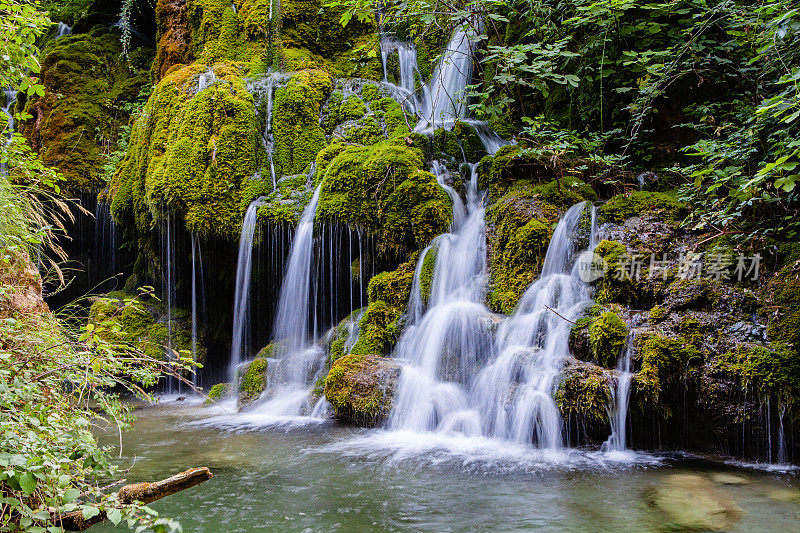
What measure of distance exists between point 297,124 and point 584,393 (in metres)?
7.69

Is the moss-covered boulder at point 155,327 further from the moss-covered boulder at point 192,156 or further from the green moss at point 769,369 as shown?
the green moss at point 769,369

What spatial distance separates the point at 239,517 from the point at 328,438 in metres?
2.17

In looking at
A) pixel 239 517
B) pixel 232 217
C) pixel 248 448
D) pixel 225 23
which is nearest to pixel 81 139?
pixel 225 23

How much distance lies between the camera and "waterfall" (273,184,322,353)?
842 centimetres

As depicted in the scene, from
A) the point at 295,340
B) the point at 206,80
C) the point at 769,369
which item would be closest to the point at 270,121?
the point at 206,80

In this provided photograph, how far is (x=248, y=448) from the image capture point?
17.2ft

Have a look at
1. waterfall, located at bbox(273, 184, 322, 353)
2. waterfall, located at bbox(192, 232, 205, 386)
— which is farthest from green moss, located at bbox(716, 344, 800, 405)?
waterfall, located at bbox(192, 232, 205, 386)

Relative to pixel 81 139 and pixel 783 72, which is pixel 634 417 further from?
pixel 81 139

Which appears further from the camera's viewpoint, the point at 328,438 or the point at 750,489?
the point at 328,438

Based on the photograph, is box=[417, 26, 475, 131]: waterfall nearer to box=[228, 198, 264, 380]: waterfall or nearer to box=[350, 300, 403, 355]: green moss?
box=[228, 198, 264, 380]: waterfall

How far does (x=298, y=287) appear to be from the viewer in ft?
28.0

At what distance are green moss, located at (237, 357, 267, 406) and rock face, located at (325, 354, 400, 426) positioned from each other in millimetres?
1821

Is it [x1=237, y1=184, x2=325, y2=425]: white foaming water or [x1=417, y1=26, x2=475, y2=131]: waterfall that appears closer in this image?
[x1=237, y1=184, x2=325, y2=425]: white foaming water

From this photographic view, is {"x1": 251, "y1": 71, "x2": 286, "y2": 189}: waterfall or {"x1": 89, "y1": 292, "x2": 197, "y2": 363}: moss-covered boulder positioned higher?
{"x1": 251, "y1": 71, "x2": 286, "y2": 189}: waterfall
